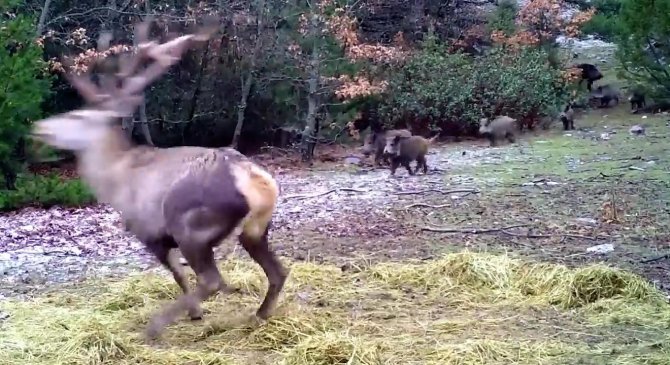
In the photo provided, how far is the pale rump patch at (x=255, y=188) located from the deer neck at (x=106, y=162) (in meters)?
1.00

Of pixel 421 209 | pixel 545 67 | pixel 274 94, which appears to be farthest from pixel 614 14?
pixel 421 209

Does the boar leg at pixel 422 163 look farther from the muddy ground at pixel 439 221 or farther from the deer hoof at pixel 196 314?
the deer hoof at pixel 196 314

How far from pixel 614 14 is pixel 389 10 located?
6937mm

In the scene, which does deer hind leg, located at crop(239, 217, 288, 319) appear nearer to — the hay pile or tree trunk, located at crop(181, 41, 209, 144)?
the hay pile

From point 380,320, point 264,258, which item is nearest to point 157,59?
point 264,258

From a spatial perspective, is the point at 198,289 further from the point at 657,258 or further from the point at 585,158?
the point at 585,158

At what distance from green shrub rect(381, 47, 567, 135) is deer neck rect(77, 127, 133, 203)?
12590 millimetres

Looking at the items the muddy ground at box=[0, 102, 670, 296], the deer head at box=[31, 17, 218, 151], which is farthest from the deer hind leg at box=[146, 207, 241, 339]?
the muddy ground at box=[0, 102, 670, 296]

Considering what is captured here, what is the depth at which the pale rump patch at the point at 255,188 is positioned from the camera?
559cm

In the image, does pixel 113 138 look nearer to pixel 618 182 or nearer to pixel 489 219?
pixel 489 219

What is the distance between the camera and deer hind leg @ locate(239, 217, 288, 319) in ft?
19.1

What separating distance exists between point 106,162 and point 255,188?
123 centimetres

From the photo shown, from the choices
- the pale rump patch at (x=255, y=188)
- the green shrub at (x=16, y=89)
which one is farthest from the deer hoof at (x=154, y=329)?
the green shrub at (x=16, y=89)

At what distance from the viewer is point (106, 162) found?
6.22 m
